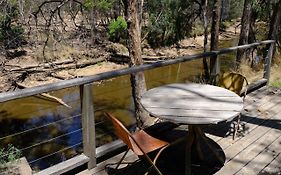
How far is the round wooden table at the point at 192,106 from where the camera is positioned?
2.96 meters

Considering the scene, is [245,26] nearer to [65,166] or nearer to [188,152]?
[188,152]

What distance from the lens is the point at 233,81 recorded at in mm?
4445

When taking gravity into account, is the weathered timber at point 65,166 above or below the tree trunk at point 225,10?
below

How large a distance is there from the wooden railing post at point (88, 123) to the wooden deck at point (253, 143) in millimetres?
164

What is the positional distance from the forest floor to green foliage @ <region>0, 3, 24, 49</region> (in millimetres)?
765

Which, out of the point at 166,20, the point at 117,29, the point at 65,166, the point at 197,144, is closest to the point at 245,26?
the point at 197,144

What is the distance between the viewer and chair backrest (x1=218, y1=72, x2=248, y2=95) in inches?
171

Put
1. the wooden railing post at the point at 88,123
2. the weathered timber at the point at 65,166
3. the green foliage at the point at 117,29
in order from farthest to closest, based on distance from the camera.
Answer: the green foliage at the point at 117,29 < the wooden railing post at the point at 88,123 < the weathered timber at the point at 65,166

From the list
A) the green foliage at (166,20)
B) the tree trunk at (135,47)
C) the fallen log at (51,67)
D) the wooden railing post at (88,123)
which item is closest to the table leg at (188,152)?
the wooden railing post at (88,123)

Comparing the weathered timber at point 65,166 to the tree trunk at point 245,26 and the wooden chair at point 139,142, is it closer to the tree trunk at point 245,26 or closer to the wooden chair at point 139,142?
the wooden chair at point 139,142

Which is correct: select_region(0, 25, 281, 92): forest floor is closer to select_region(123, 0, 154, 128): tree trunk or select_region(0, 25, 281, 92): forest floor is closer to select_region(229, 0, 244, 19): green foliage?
select_region(123, 0, 154, 128): tree trunk

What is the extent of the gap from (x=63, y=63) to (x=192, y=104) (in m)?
14.0

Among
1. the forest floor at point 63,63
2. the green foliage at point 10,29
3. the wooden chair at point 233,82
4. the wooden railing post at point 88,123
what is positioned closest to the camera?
the wooden railing post at point 88,123

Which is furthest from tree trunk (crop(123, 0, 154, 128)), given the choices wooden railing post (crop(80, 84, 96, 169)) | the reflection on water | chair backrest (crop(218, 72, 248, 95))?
wooden railing post (crop(80, 84, 96, 169))
